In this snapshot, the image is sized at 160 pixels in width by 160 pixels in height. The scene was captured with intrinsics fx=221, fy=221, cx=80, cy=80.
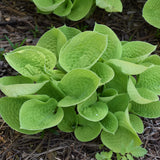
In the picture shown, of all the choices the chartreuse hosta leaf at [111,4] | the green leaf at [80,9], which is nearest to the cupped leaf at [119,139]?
the chartreuse hosta leaf at [111,4]

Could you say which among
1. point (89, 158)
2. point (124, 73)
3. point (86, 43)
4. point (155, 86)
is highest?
point (86, 43)

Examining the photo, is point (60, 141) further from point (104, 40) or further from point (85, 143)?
point (104, 40)

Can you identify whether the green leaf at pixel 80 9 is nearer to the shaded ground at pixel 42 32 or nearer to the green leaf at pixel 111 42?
the shaded ground at pixel 42 32

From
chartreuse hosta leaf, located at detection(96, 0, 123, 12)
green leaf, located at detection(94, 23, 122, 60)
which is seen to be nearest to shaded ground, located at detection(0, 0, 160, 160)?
chartreuse hosta leaf, located at detection(96, 0, 123, 12)

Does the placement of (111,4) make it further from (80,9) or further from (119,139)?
(119,139)

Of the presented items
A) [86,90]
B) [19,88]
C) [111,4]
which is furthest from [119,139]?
[111,4]

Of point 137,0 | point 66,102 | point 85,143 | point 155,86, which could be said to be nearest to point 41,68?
point 66,102

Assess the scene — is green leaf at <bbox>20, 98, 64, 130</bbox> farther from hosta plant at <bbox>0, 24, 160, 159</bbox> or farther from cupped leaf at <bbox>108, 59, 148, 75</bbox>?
cupped leaf at <bbox>108, 59, 148, 75</bbox>

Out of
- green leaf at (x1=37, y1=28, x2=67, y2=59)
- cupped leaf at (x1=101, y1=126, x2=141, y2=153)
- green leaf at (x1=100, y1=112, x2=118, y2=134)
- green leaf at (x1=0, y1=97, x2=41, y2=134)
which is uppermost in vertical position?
green leaf at (x1=37, y1=28, x2=67, y2=59)
